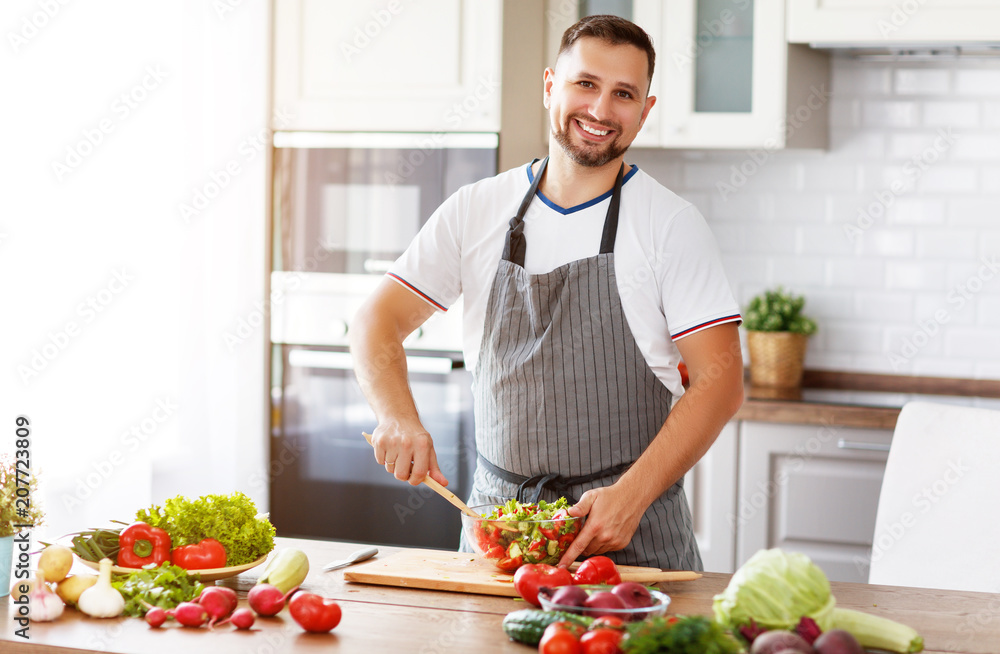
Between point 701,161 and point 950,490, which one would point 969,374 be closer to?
point 701,161

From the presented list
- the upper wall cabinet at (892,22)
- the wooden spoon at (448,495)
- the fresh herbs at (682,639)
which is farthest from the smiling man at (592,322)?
the upper wall cabinet at (892,22)

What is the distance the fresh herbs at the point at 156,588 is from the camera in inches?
54.4

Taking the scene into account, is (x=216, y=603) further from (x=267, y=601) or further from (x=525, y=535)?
(x=525, y=535)

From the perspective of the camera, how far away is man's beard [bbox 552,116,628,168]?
6.10 feet

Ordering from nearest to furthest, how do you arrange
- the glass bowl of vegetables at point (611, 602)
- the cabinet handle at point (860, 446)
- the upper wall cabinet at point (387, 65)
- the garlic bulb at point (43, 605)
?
the glass bowl of vegetables at point (611, 602)
the garlic bulb at point (43, 605)
the cabinet handle at point (860, 446)
the upper wall cabinet at point (387, 65)

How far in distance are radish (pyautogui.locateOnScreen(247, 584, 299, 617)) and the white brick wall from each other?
88.1 inches

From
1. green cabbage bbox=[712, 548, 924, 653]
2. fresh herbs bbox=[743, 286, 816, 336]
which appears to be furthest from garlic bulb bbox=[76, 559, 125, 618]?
fresh herbs bbox=[743, 286, 816, 336]

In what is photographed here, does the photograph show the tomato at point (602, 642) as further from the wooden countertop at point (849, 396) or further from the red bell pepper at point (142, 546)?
the wooden countertop at point (849, 396)

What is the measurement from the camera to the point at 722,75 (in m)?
2.93

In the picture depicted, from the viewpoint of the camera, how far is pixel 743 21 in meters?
2.90

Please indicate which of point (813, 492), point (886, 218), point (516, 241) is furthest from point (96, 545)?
point (886, 218)

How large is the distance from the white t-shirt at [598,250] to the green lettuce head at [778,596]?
0.66 meters

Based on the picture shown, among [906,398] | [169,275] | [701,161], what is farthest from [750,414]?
[169,275]

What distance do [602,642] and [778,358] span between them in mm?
2041
